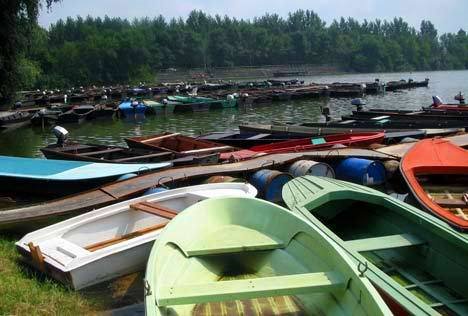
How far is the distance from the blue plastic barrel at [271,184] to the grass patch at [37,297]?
13.7 feet

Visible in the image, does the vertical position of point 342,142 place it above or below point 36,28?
below

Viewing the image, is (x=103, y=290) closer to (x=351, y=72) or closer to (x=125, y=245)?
(x=125, y=245)

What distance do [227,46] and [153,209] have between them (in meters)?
127

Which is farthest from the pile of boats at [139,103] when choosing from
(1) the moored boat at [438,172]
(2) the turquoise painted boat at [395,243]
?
(2) the turquoise painted boat at [395,243]

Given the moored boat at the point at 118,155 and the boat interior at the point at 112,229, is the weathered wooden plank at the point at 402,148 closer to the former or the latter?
the moored boat at the point at 118,155

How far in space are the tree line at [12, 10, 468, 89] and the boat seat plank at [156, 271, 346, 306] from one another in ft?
263

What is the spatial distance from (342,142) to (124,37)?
96545mm

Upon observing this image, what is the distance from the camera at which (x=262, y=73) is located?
11231 cm

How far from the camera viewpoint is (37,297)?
507 centimetres

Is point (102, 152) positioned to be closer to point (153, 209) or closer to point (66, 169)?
point (66, 169)

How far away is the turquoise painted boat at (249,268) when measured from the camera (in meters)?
3.85

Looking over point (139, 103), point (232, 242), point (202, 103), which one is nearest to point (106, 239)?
point (232, 242)

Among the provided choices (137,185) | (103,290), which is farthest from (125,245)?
(137,185)

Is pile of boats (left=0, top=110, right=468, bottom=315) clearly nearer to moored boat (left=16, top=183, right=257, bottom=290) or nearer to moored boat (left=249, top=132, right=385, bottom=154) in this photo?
moored boat (left=16, top=183, right=257, bottom=290)
